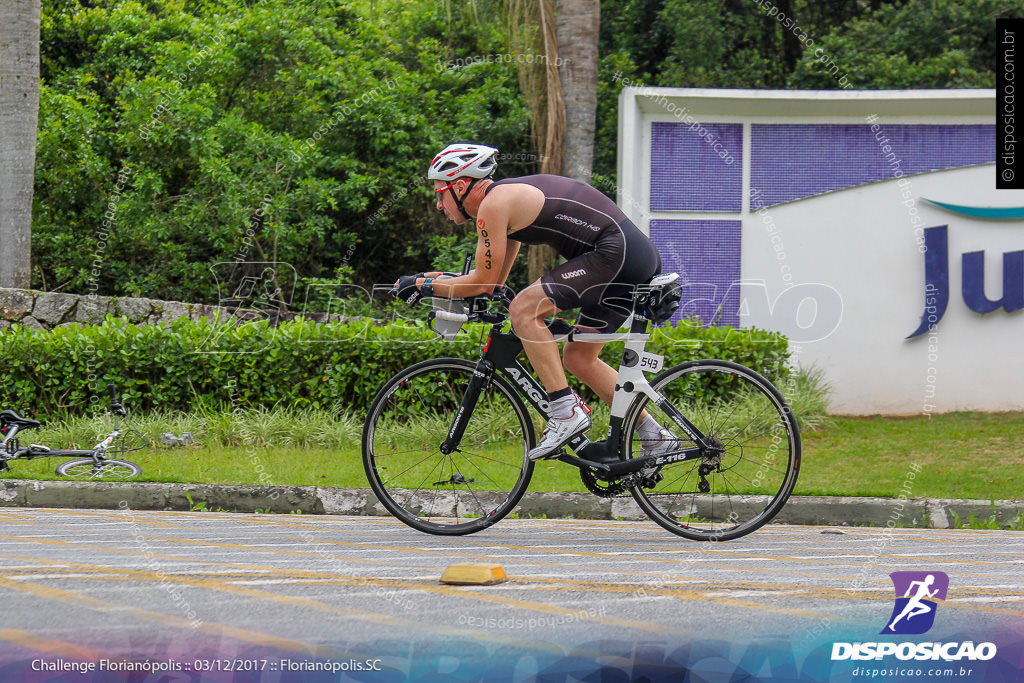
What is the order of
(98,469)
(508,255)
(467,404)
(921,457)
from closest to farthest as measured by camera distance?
(508,255), (467,404), (98,469), (921,457)

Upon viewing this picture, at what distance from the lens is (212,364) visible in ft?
32.2

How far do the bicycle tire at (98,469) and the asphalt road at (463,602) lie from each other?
6.64ft

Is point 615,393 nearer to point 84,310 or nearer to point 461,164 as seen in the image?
point 461,164

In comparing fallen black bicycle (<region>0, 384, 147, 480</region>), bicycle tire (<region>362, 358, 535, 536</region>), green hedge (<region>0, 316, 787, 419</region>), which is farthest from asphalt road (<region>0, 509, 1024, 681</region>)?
green hedge (<region>0, 316, 787, 419</region>)

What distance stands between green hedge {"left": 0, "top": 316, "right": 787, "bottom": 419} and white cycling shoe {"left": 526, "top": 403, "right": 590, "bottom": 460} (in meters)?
4.85

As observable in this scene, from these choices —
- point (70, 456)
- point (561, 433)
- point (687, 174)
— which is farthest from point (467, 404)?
point (687, 174)

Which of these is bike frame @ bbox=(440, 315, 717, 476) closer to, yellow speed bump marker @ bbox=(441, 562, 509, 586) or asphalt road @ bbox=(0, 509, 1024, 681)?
asphalt road @ bbox=(0, 509, 1024, 681)

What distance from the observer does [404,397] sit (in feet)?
17.9

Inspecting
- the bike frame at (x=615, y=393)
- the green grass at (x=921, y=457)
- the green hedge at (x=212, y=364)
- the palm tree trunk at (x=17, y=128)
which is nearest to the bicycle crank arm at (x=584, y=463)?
the bike frame at (x=615, y=393)

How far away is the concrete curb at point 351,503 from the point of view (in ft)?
21.2

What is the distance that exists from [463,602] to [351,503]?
10.6 ft

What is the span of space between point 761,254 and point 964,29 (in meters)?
6.81

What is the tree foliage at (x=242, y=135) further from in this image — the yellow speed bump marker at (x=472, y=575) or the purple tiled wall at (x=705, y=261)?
the yellow speed bump marker at (x=472, y=575)

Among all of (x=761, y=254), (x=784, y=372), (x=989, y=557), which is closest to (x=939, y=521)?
(x=989, y=557)
